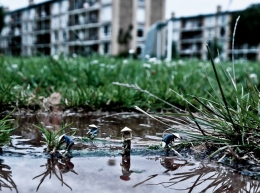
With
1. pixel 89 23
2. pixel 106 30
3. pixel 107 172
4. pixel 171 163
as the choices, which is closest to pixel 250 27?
pixel 106 30

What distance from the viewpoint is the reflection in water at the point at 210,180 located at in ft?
2.17

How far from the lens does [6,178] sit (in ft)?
2.24

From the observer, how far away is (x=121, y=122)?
1.47 metres

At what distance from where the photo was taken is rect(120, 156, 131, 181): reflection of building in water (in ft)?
2.33

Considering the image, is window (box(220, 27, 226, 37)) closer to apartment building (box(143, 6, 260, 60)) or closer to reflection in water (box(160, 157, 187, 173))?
apartment building (box(143, 6, 260, 60))

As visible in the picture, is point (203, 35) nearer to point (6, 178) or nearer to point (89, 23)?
point (89, 23)

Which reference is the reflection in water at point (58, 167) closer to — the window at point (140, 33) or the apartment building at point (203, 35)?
the window at point (140, 33)

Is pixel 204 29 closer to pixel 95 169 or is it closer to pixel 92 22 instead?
pixel 92 22

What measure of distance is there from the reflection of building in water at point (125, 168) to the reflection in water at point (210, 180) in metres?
0.08

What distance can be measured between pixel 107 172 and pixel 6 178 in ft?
0.65

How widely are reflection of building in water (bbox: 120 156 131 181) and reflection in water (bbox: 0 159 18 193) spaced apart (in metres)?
0.21

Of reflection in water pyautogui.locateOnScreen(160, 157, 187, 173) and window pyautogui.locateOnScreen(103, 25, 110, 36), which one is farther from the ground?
window pyautogui.locateOnScreen(103, 25, 110, 36)

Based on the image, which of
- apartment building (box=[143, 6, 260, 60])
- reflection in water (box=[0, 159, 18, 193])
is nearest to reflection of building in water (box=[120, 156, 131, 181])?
reflection in water (box=[0, 159, 18, 193])

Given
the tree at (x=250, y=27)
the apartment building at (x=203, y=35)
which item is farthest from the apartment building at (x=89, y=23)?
the apartment building at (x=203, y=35)
